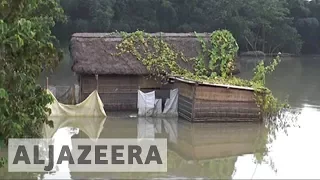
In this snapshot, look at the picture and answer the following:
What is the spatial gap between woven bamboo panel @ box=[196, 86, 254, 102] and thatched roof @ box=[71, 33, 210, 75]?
101 inches

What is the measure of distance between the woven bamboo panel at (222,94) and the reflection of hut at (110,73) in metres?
2.35

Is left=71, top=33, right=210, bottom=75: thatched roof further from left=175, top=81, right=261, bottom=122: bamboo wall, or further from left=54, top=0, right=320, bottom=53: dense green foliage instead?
left=54, top=0, right=320, bottom=53: dense green foliage

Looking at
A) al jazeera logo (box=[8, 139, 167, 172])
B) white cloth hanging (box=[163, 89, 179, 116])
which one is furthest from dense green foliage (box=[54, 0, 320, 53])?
al jazeera logo (box=[8, 139, 167, 172])

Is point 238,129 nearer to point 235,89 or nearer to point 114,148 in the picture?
point 235,89

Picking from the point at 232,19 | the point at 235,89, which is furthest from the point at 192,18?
the point at 235,89

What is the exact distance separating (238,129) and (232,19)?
2721 centimetres

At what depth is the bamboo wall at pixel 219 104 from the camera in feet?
48.7

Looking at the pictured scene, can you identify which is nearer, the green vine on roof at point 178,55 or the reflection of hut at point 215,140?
the reflection of hut at point 215,140

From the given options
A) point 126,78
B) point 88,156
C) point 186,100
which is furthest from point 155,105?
point 88,156

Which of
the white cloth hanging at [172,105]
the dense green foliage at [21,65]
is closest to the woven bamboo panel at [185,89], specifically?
the white cloth hanging at [172,105]

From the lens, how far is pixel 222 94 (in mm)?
14883

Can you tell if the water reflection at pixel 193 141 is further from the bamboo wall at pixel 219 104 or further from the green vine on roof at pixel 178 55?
the green vine on roof at pixel 178 55

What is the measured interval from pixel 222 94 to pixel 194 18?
27.2 meters

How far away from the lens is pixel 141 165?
1026 cm
